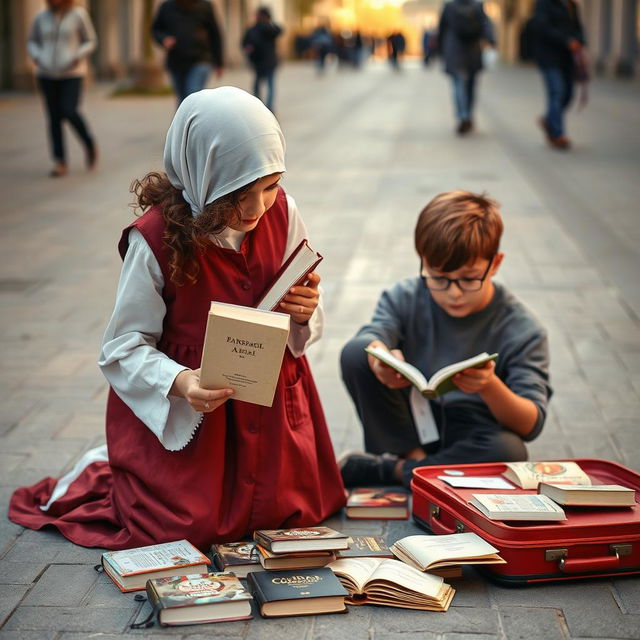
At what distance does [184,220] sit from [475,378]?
3.30ft

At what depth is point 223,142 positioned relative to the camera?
2.91m

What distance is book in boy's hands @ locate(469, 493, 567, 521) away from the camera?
10.1 ft

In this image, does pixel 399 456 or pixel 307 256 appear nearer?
pixel 307 256

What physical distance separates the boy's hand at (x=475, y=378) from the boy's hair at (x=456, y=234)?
422 millimetres

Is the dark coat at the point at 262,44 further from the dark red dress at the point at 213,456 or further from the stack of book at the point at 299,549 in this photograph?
the stack of book at the point at 299,549

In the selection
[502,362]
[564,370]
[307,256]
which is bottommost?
[564,370]

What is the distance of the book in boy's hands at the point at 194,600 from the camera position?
2.76 metres

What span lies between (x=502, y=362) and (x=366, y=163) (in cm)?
917

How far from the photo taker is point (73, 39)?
10.8 meters

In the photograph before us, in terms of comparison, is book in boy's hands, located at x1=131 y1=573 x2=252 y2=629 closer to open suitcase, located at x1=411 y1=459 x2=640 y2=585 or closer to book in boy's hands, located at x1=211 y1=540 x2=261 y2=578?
book in boy's hands, located at x1=211 y1=540 x2=261 y2=578

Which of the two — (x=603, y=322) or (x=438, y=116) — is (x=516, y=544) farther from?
(x=438, y=116)

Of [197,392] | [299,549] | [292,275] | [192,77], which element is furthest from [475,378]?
[192,77]

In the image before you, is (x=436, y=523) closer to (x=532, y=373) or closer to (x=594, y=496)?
(x=594, y=496)

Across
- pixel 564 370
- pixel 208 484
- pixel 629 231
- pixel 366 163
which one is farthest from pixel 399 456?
pixel 366 163
